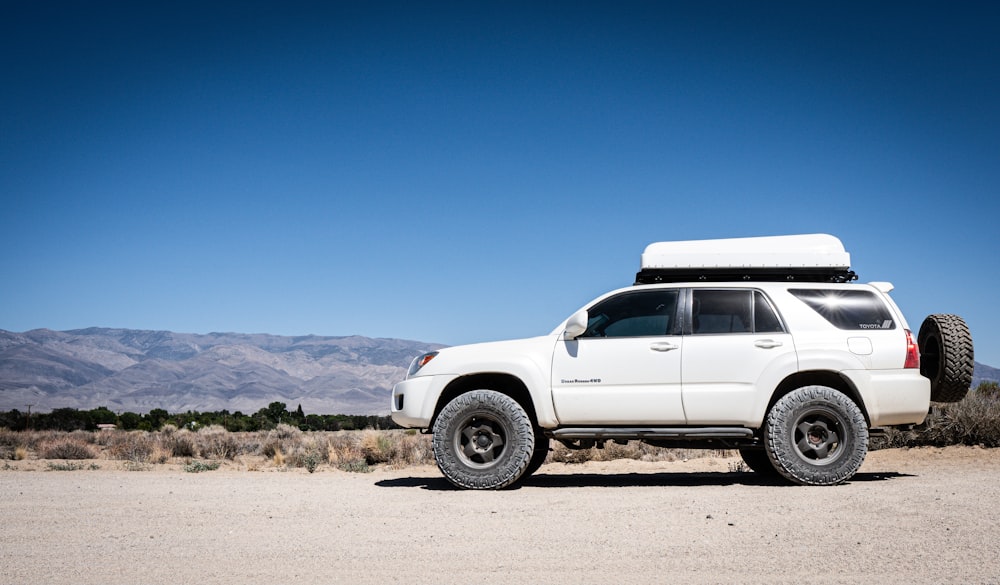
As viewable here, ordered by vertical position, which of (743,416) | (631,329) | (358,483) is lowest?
(358,483)

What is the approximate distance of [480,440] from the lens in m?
9.17

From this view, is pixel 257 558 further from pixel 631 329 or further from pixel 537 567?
pixel 631 329

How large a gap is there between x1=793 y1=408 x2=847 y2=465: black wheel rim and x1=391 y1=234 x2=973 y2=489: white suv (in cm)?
1

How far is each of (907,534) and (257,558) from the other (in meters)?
4.47

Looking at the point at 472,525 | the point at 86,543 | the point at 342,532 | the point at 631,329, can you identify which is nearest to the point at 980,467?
the point at 631,329

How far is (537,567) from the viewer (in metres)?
5.17

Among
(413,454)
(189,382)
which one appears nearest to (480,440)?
(413,454)

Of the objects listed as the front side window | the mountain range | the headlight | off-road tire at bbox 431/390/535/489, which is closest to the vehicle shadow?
off-road tire at bbox 431/390/535/489

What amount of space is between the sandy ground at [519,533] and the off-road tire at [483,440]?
309 mm

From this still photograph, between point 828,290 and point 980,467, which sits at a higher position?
point 828,290

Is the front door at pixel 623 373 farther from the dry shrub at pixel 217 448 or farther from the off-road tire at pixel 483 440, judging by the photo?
the dry shrub at pixel 217 448

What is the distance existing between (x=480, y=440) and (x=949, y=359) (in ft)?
16.5

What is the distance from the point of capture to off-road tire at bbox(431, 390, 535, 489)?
8.91 meters

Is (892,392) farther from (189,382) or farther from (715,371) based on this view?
(189,382)
